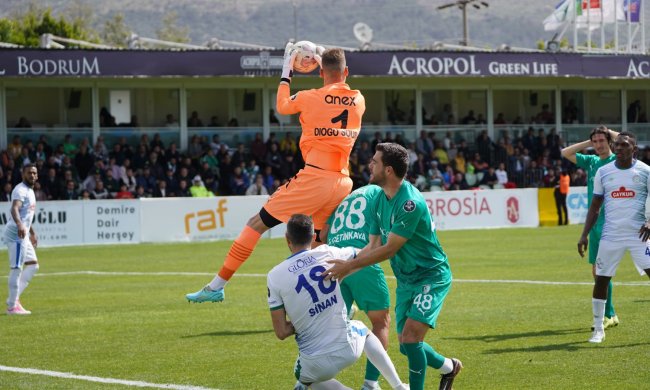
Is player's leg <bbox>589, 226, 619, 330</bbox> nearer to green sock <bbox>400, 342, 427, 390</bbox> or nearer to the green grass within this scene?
the green grass

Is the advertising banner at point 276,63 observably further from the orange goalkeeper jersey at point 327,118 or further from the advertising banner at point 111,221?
the orange goalkeeper jersey at point 327,118

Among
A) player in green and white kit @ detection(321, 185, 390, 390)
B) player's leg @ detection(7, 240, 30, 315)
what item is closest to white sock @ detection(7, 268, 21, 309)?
player's leg @ detection(7, 240, 30, 315)

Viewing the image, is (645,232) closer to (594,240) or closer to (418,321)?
(594,240)

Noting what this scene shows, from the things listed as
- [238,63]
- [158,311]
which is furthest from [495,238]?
[158,311]

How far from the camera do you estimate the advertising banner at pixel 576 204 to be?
37219 millimetres

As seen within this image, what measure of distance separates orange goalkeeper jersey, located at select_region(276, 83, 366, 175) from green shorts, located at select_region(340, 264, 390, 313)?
1.89m

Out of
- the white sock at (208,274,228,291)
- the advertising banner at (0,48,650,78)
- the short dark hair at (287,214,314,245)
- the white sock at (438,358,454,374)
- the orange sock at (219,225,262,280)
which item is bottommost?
the white sock at (438,358,454,374)

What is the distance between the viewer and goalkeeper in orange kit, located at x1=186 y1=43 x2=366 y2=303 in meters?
10.8

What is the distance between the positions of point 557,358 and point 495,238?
19929 mm

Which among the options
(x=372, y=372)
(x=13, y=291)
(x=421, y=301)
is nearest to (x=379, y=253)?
(x=421, y=301)

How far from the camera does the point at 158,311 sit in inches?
607

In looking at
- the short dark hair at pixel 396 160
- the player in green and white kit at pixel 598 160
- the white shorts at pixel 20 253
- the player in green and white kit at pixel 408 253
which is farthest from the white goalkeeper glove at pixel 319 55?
the white shorts at pixel 20 253

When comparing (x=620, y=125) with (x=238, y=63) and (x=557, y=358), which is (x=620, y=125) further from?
(x=557, y=358)

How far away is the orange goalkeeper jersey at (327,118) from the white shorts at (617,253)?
3242 mm
